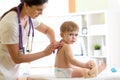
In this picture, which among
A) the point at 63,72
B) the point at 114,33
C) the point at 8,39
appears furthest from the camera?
the point at 114,33

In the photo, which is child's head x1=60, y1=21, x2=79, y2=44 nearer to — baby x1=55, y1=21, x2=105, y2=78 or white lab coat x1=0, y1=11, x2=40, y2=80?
baby x1=55, y1=21, x2=105, y2=78

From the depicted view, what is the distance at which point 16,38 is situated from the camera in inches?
55.4

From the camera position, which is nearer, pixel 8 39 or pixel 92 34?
pixel 8 39

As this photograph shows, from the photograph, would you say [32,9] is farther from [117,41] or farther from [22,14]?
[117,41]

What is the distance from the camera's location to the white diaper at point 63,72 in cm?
171

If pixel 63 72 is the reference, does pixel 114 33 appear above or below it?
above

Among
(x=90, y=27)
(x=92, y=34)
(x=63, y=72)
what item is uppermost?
(x=90, y=27)

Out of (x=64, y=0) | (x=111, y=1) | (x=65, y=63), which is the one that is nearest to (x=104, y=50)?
(x=111, y=1)

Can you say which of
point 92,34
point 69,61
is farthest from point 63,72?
point 92,34

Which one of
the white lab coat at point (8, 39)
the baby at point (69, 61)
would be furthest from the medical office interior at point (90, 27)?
the white lab coat at point (8, 39)

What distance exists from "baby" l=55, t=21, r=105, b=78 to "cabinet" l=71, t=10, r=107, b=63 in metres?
1.85

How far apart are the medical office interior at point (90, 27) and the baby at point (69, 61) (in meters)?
1.67

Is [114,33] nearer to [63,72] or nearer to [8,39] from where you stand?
[63,72]

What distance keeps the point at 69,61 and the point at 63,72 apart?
0.29 feet
